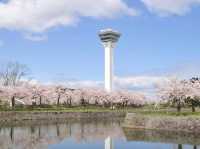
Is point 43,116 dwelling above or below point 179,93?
below

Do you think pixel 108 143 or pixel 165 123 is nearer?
pixel 108 143

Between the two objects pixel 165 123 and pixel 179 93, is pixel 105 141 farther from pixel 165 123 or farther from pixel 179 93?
pixel 179 93

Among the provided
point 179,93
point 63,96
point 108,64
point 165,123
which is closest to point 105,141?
point 165,123

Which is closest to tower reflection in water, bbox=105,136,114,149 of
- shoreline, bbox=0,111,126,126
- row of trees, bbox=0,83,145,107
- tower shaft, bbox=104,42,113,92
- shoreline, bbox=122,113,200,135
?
shoreline, bbox=122,113,200,135

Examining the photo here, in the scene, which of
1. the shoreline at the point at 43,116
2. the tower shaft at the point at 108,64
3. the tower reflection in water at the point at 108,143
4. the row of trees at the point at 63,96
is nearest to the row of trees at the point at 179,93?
the tower reflection in water at the point at 108,143

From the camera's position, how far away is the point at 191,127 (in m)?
43.7

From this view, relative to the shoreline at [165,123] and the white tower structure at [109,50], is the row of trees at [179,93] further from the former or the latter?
the white tower structure at [109,50]

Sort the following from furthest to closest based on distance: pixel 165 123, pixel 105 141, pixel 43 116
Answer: pixel 43 116
pixel 165 123
pixel 105 141

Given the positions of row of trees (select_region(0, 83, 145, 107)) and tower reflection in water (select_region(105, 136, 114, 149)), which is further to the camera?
row of trees (select_region(0, 83, 145, 107))

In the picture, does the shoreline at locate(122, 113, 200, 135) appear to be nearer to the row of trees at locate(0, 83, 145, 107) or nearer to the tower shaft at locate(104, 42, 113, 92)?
the row of trees at locate(0, 83, 145, 107)

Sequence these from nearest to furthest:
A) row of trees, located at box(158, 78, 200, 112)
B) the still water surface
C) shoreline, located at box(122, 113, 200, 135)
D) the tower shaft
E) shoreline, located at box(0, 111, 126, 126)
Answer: the still water surface → shoreline, located at box(122, 113, 200, 135) → row of trees, located at box(158, 78, 200, 112) → shoreline, located at box(0, 111, 126, 126) → the tower shaft

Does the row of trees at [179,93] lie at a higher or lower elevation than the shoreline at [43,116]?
higher

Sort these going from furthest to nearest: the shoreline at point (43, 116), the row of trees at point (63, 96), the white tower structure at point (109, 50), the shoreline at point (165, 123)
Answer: the white tower structure at point (109, 50) → the row of trees at point (63, 96) → the shoreline at point (43, 116) → the shoreline at point (165, 123)

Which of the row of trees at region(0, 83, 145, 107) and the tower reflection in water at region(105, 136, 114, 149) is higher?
the row of trees at region(0, 83, 145, 107)
